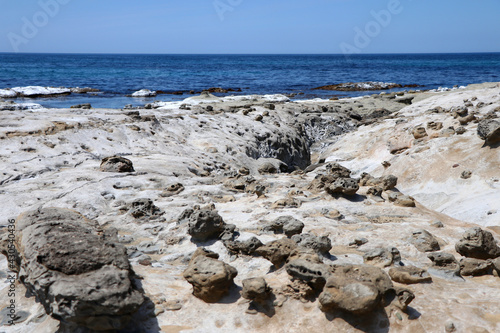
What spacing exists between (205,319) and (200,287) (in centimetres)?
28

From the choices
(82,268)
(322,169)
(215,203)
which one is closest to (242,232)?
(215,203)

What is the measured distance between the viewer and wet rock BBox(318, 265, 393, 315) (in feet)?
10.1

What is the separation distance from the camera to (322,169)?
935cm

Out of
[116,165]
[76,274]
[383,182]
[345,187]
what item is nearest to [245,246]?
[76,274]

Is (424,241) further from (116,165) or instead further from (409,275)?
(116,165)

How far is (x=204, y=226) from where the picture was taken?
4672mm

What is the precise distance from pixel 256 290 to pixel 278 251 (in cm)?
69

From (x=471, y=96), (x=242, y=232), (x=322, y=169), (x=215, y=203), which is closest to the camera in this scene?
(x=242, y=232)

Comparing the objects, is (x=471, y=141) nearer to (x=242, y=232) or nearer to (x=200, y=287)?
(x=242, y=232)

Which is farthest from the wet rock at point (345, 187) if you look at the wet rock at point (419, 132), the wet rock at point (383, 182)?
the wet rock at point (419, 132)

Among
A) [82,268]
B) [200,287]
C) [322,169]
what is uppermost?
[82,268]

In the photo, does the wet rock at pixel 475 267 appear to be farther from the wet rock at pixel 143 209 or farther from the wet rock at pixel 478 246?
the wet rock at pixel 143 209

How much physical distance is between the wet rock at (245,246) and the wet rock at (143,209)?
157 centimetres

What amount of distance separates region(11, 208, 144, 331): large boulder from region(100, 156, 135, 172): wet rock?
3.58 metres
